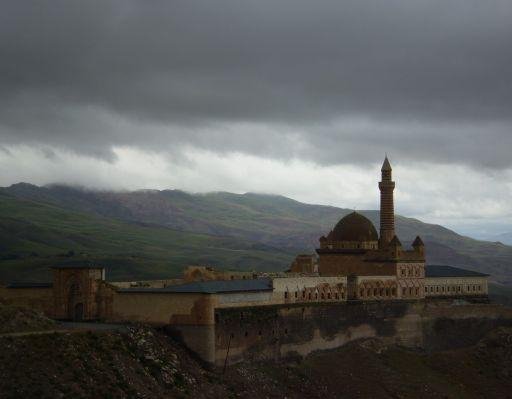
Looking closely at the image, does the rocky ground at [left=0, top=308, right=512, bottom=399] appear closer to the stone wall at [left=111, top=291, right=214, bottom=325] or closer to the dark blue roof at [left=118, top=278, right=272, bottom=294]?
the stone wall at [left=111, top=291, right=214, bottom=325]

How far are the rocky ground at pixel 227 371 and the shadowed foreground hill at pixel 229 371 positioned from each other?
0.27ft

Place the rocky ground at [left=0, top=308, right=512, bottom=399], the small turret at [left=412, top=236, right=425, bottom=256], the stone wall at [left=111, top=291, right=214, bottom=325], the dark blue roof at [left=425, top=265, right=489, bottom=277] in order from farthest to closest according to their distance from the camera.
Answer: the dark blue roof at [left=425, top=265, right=489, bottom=277]
the small turret at [left=412, top=236, right=425, bottom=256]
the stone wall at [left=111, top=291, right=214, bottom=325]
the rocky ground at [left=0, top=308, right=512, bottom=399]

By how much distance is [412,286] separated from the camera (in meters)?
101

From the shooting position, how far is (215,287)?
73.7m

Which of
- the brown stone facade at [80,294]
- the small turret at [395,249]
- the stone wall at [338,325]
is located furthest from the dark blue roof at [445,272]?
the brown stone facade at [80,294]

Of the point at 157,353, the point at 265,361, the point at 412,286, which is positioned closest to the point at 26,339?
the point at 157,353

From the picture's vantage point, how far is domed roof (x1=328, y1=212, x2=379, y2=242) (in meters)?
101

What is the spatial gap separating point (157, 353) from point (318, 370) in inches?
785

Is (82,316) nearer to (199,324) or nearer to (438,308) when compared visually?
(199,324)

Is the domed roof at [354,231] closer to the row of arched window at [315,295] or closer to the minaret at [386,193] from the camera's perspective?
the minaret at [386,193]

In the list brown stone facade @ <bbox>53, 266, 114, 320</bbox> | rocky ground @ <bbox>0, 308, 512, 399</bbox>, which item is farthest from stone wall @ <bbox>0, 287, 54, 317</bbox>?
rocky ground @ <bbox>0, 308, 512, 399</bbox>

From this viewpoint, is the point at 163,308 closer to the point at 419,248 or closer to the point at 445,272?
the point at 419,248

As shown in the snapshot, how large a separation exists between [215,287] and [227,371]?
7279 millimetres

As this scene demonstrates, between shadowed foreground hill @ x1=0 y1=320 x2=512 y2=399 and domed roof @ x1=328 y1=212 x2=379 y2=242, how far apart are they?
555 inches
